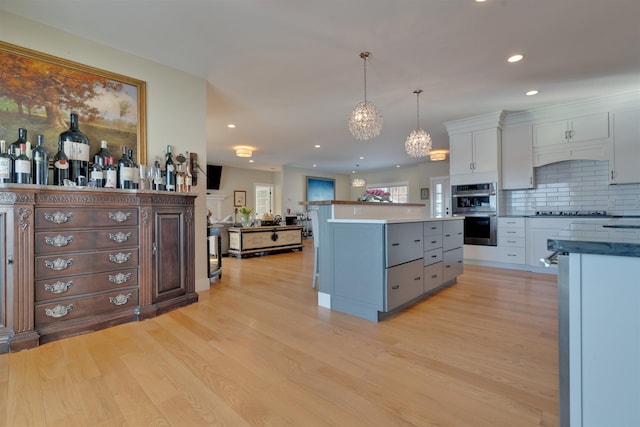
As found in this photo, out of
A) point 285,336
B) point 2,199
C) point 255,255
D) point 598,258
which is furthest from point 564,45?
point 255,255

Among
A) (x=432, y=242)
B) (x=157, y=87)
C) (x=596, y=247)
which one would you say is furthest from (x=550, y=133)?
(x=157, y=87)

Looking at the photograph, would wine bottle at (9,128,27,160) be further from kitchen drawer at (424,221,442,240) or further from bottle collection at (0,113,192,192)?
kitchen drawer at (424,221,442,240)

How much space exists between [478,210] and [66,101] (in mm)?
5643

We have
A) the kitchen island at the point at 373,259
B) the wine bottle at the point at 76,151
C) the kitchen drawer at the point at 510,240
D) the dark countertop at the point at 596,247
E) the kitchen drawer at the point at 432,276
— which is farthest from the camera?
the kitchen drawer at the point at 510,240

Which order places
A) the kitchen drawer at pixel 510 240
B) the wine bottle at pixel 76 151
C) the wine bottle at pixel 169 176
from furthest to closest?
the kitchen drawer at pixel 510 240, the wine bottle at pixel 169 176, the wine bottle at pixel 76 151

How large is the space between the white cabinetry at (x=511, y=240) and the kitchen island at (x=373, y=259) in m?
2.10

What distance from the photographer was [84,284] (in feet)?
7.58

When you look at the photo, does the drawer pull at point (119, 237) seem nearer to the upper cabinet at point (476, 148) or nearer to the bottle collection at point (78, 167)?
the bottle collection at point (78, 167)

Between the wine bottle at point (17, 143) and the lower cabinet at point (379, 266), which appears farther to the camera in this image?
the lower cabinet at point (379, 266)

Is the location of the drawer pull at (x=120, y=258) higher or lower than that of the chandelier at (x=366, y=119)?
lower

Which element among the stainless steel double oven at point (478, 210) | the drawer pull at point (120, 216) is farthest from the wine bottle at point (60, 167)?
the stainless steel double oven at point (478, 210)

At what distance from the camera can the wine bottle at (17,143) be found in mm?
2127

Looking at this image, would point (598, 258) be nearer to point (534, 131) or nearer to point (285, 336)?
point (285, 336)

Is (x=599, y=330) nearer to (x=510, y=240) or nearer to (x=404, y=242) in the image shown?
(x=404, y=242)
